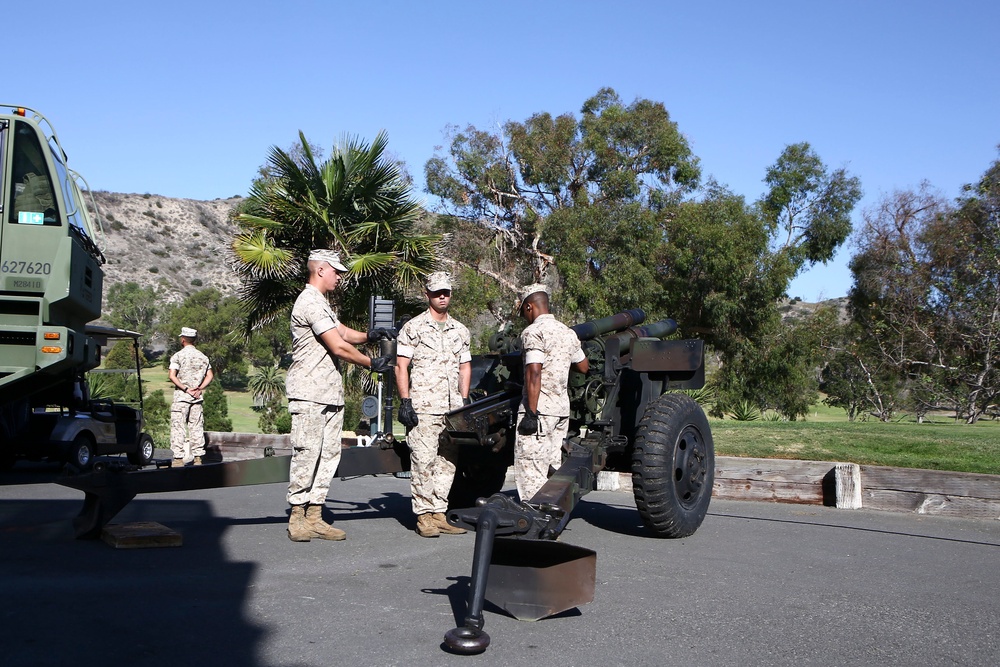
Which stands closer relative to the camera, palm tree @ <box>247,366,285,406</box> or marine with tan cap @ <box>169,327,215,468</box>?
marine with tan cap @ <box>169,327,215,468</box>

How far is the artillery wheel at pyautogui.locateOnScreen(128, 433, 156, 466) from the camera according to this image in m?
13.1

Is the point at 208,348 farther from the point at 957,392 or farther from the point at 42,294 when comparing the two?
the point at 42,294

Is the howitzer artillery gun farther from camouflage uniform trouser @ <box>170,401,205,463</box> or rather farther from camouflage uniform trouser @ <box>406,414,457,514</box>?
camouflage uniform trouser @ <box>170,401,205,463</box>

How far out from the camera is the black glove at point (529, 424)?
6.21 meters

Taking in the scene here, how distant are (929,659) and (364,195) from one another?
1321 centimetres

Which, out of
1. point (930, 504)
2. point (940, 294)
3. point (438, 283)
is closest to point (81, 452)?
point (438, 283)

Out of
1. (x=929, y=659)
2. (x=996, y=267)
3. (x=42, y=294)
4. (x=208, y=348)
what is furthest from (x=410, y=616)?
(x=208, y=348)

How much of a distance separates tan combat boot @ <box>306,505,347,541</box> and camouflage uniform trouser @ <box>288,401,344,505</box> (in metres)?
0.06

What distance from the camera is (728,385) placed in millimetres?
29406

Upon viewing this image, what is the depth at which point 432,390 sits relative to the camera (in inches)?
262

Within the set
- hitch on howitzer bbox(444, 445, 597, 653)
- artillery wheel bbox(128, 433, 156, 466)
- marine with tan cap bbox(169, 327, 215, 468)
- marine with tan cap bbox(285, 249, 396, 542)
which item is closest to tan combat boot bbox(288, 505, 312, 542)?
marine with tan cap bbox(285, 249, 396, 542)

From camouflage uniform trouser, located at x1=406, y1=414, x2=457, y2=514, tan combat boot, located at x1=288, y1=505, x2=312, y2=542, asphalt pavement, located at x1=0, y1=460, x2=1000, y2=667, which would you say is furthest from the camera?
camouflage uniform trouser, located at x1=406, y1=414, x2=457, y2=514

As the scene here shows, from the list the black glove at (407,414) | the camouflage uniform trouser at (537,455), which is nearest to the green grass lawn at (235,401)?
the black glove at (407,414)

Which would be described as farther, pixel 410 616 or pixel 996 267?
pixel 996 267
